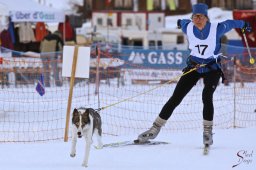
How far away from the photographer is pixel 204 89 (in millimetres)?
6660

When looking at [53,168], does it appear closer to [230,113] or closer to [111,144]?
[111,144]

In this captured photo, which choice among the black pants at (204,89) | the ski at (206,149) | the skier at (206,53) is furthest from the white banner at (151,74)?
the ski at (206,149)

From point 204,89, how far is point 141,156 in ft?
3.34

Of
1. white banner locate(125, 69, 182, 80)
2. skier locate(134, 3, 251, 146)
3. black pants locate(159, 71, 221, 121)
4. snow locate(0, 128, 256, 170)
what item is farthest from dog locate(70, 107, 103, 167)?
white banner locate(125, 69, 182, 80)

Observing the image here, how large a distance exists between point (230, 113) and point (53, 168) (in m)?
5.79

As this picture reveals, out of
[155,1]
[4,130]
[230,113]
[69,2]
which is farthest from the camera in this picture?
[69,2]

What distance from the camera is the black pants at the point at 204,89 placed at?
21.7ft

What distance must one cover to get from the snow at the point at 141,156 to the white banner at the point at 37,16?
881 cm

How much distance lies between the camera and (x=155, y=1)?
135ft

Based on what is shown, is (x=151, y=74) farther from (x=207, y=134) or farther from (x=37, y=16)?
(x=207, y=134)

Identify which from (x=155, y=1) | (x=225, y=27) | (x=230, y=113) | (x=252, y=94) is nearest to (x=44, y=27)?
(x=252, y=94)

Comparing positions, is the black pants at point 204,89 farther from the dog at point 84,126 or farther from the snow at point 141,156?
the dog at point 84,126

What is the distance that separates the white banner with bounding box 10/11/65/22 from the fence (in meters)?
1.03

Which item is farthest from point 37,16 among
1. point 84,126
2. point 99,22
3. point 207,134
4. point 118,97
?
point 99,22
